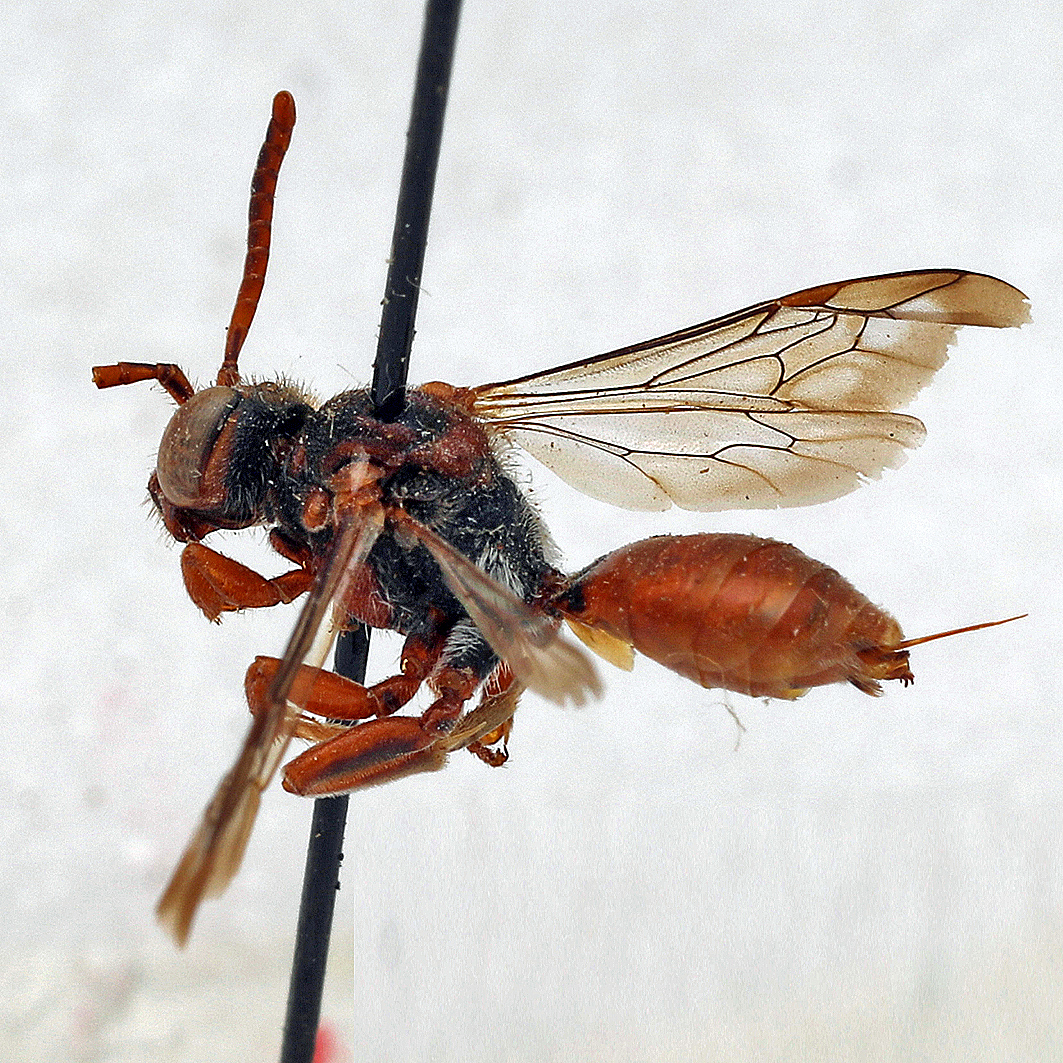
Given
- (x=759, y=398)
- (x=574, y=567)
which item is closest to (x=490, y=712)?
(x=759, y=398)

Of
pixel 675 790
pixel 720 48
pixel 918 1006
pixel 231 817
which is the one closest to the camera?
pixel 231 817

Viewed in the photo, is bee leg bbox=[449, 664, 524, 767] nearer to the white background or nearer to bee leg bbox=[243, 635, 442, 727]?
bee leg bbox=[243, 635, 442, 727]

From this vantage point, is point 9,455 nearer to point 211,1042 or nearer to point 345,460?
point 211,1042

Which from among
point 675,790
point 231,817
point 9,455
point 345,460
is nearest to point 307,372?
point 9,455

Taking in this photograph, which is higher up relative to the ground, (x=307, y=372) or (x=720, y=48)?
(x=720, y=48)

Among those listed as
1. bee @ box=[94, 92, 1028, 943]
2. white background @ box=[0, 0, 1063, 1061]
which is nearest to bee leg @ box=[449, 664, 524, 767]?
bee @ box=[94, 92, 1028, 943]
